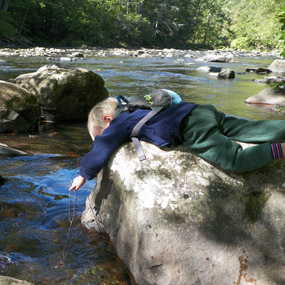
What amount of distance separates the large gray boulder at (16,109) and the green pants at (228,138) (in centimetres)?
473

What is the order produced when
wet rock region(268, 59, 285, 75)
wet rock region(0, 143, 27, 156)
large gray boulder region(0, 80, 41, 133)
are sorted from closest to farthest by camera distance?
1. wet rock region(0, 143, 27, 156)
2. large gray boulder region(0, 80, 41, 133)
3. wet rock region(268, 59, 285, 75)

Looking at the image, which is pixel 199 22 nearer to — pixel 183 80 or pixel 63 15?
pixel 63 15

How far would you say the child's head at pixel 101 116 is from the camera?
108 inches

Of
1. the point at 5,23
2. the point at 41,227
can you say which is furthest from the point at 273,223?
the point at 5,23

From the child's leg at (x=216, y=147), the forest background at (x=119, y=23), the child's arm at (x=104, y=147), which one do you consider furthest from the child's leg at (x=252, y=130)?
the forest background at (x=119, y=23)

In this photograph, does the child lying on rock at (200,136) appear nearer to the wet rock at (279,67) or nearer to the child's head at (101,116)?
the child's head at (101,116)

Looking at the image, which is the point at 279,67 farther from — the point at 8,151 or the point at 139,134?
the point at 139,134

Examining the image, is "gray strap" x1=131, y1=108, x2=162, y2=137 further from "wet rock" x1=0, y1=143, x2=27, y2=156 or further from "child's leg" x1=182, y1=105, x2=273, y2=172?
"wet rock" x1=0, y1=143, x2=27, y2=156

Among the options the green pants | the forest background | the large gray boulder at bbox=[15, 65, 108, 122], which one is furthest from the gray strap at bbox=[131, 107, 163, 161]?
the forest background

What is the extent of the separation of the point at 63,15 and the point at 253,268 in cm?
4979

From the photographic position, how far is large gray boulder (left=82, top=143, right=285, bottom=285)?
2.21 metres

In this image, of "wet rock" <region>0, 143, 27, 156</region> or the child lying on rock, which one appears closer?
the child lying on rock

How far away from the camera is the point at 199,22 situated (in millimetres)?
67125

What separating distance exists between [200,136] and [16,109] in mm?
4938
